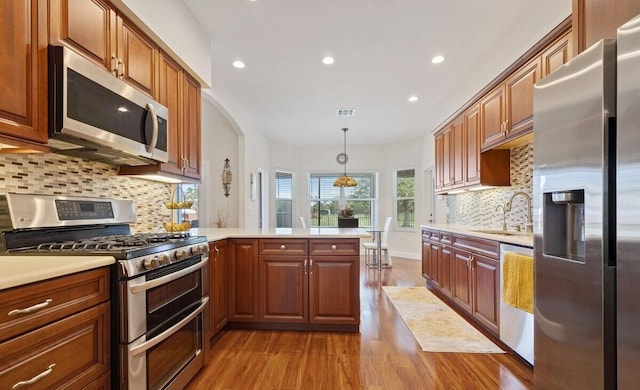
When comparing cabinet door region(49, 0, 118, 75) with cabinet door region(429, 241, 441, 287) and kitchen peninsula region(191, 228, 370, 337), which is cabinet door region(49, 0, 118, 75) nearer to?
kitchen peninsula region(191, 228, 370, 337)

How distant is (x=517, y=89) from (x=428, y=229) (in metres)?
2.16

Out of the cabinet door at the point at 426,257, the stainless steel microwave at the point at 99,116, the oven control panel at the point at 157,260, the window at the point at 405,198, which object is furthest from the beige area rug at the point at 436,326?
the window at the point at 405,198

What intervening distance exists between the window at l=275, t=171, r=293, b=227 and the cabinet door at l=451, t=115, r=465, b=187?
4.37 metres

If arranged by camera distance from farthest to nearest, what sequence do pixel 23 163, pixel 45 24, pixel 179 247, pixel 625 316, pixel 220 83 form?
pixel 220 83, pixel 179 247, pixel 23 163, pixel 45 24, pixel 625 316

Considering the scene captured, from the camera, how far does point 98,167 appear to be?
7.02 ft

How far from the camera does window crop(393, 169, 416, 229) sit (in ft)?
23.9

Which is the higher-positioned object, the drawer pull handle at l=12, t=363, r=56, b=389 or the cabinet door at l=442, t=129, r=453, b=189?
the cabinet door at l=442, t=129, r=453, b=189

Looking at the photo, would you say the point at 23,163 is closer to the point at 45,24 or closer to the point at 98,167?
the point at 98,167

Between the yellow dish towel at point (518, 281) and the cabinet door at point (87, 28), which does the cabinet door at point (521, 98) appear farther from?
the cabinet door at point (87, 28)

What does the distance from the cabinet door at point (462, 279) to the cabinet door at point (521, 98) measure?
1.26 metres

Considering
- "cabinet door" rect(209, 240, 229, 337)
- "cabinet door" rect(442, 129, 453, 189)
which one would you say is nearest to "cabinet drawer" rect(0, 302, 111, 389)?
"cabinet door" rect(209, 240, 229, 337)

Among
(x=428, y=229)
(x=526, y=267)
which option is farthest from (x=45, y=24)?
(x=428, y=229)

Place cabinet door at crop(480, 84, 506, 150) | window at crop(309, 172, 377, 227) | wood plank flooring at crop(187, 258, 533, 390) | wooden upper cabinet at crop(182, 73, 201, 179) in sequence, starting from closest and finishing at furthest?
1. wood plank flooring at crop(187, 258, 533, 390)
2. wooden upper cabinet at crop(182, 73, 201, 179)
3. cabinet door at crop(480, 84, 506, 150)
4. window at crop(309, 172, 377, 227)

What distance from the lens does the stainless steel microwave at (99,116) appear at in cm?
141
